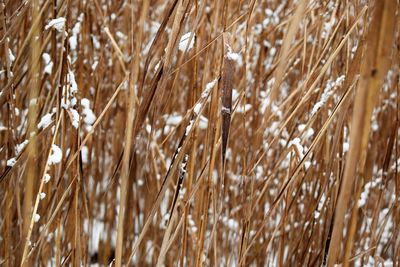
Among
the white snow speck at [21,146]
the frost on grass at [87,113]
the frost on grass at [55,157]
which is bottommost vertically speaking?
the frost on grass at [55,157]

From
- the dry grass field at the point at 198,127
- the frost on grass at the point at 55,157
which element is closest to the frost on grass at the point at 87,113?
the dry grass field at the point at 198,127

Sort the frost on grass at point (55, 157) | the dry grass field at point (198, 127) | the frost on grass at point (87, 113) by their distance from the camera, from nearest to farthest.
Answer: the dry grass field at point (198, 127)
the frost on grass at point (55, 157)
the frost on grass at point (87, 113)

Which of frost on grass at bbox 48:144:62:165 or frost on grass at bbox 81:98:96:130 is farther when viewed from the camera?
frost on grass at bbox 81:98:96:130

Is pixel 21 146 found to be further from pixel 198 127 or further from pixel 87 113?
pixel 198 127

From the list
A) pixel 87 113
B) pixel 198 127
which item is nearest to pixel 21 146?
pixel 87 113

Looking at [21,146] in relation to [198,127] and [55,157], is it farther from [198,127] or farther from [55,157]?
[198,127]

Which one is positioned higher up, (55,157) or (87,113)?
(87,113)

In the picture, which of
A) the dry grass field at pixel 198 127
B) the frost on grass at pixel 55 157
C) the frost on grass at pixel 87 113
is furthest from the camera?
the frost on grass at pixel 87 113

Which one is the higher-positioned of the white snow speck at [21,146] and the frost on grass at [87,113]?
the frost on grass at [87,113]

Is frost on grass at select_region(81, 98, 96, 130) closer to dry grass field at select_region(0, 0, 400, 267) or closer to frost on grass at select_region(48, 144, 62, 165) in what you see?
dry grass field at select_region(0, 0, 400, 267)

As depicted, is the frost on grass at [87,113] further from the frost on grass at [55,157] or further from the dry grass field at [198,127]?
the frost on grass at [55,157]

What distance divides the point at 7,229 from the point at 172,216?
0.33m

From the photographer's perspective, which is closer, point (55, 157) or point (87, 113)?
point (55, 157)

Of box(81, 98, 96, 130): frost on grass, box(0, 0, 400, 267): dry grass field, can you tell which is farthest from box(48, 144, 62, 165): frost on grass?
box(81, 98, 96, 130): frost on grass
